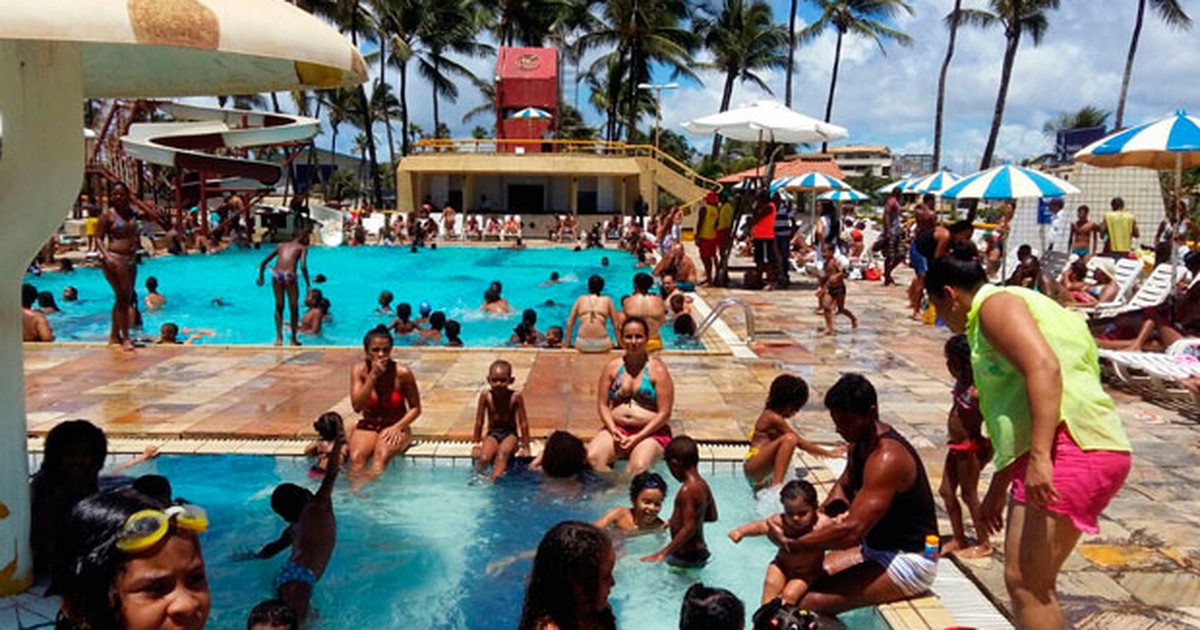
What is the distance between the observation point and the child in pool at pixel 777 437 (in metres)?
5.23

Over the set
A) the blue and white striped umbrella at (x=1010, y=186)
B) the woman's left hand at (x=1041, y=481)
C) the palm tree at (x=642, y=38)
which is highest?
the palm tree at (x=642, y=38)

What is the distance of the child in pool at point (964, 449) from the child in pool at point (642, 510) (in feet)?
5.05

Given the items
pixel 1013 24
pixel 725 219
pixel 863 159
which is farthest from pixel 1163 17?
pixel 863 159

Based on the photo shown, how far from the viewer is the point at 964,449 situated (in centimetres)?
455

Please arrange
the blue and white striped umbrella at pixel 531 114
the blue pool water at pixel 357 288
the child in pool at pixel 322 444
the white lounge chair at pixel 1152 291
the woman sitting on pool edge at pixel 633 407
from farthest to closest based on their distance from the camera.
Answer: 1. the blue and white striped umbrella at pixel 531 114
2. the blue pool water at pixel 357 288
3. the white lounge chair at pixel 1152 291
4. the woman sitting on pool edge at pixel 633 407
5. the child in pool at pixel 322 444

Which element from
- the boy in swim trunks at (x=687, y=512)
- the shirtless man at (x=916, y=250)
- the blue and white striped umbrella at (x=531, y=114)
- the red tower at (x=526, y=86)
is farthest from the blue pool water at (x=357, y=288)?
the red tower at (x=526, y=86)

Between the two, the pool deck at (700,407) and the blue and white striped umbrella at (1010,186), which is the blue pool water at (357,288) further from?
the blue and white striped umbrella at (1010,186)

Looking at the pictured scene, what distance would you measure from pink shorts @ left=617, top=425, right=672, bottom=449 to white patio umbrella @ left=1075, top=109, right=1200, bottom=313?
5.94 meters

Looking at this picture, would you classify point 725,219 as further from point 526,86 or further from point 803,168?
point 526,86

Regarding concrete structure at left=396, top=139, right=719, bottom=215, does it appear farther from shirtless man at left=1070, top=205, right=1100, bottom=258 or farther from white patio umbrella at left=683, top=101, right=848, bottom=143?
shirtless man at left=1070, top=205, right=1100, bottom=258

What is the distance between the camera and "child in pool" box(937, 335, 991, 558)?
450cm

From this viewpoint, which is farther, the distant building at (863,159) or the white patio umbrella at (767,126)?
the distant building at (863,159)

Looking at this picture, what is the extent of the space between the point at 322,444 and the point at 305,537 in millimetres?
1750

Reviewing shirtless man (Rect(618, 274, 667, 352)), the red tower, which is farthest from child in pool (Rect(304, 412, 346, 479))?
the red tower
